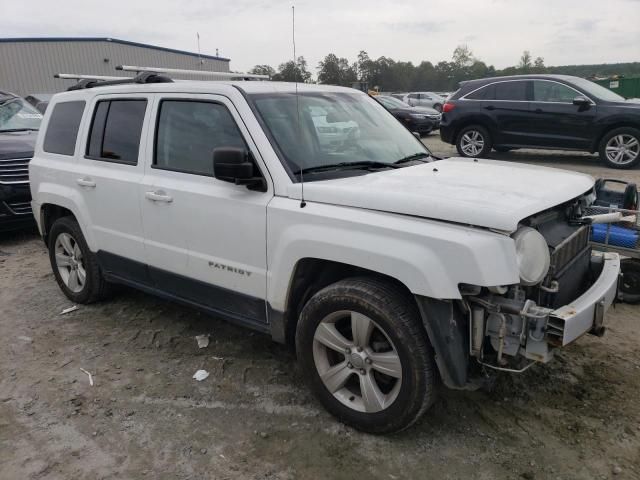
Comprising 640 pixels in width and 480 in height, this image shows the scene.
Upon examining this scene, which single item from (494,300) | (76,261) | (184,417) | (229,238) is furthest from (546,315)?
(76,261)

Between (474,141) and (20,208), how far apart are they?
29.9ft

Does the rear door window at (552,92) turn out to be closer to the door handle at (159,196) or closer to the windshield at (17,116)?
the windshield at (17,116)

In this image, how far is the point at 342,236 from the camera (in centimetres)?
277

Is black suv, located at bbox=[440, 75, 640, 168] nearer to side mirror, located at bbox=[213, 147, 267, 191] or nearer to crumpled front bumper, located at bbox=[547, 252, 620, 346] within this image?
crumpled front bumper, located at bbox=[547, 252, 620, 346]

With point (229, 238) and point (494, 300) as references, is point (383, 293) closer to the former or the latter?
point (494, 300)

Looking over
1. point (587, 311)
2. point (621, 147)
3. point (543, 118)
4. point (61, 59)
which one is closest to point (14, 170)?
point (587, 311)

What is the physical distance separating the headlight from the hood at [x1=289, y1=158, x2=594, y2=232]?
9cm

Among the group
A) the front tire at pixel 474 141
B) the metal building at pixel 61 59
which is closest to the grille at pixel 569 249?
the front tire at pixel 474 141

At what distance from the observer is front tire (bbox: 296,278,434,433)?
265 centimetres

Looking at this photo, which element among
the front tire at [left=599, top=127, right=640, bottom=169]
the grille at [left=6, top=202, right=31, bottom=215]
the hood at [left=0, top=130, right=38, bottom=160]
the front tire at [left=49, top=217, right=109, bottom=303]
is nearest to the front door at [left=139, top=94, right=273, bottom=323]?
the front tire at [left=49, top=217, right=109, bottom=303]

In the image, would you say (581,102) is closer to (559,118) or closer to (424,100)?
(559,118)

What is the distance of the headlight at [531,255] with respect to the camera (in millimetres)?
2461

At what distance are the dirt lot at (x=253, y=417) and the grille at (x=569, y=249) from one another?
0.90 m

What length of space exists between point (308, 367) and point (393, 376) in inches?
21.6
